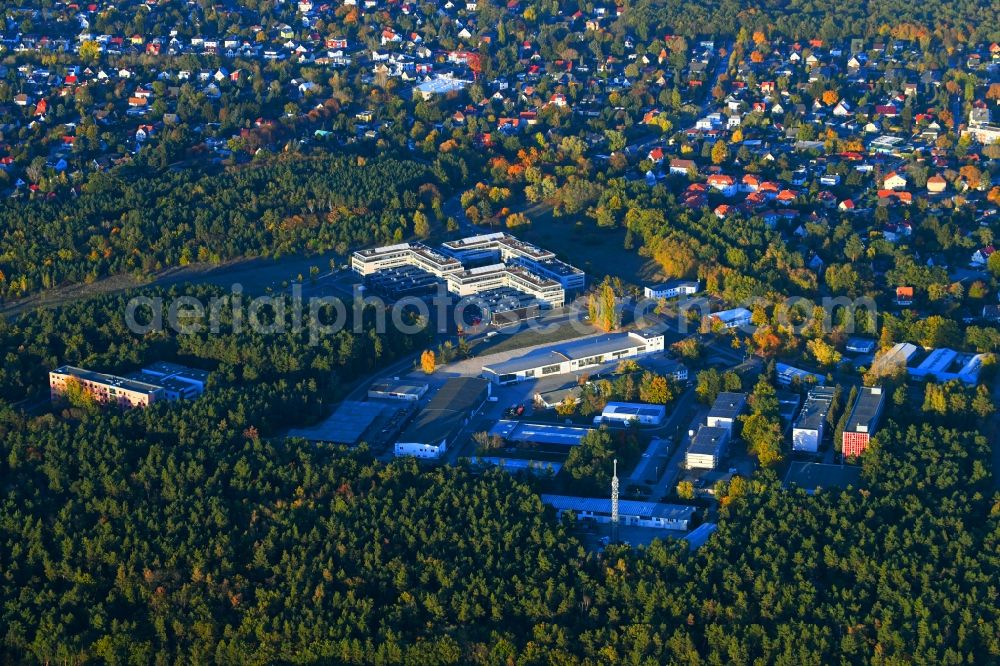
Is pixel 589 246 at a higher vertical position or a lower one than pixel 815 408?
higher

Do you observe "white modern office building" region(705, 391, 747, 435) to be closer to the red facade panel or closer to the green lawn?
the red facade panel

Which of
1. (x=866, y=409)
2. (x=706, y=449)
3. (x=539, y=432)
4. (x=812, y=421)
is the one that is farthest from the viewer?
(x=539, y=432)

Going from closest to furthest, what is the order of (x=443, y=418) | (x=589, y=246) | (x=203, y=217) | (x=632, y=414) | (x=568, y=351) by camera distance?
(x=443, y=418) < (x=632, y=414) < (x=568, y=351) < (x=203, y=217) < (x=589, y=246)

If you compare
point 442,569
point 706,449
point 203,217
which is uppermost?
point 203,217

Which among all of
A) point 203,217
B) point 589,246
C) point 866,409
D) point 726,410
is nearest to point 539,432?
point 726,410

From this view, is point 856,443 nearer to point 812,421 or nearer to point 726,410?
point 812,421

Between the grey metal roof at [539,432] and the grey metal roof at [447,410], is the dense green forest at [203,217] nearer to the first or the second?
the grey metal roof at [447,410]

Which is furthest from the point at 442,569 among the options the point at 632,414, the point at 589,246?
the point at 589,246

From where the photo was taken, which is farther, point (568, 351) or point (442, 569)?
point (568, 351)

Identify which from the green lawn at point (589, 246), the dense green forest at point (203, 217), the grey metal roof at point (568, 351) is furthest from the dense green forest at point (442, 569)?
the green lawn at point (589, 246)
